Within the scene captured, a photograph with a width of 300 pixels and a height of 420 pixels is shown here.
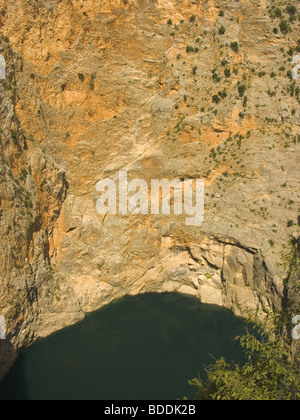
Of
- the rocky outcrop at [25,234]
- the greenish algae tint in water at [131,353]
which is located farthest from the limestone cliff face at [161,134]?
the greenish algae tint in water at [131,353]

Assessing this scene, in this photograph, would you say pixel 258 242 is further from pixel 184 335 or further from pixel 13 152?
pixel 13 152

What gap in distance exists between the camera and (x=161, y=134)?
110 feet

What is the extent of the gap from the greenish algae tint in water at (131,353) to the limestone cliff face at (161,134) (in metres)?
1.62

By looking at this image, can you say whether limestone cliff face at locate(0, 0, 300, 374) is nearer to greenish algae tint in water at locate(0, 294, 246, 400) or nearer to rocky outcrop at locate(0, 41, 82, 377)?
rocky outcrop at locate(0, 41, 82, 377)

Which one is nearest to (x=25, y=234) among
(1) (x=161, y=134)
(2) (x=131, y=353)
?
(2) (x=131, y=353)

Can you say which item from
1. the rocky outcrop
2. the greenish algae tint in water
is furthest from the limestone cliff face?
the greenish algae tint in water

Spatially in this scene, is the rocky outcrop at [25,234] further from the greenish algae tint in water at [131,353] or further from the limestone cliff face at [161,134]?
the greenish algae tint in water at [131,353]

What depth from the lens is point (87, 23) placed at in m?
31.4

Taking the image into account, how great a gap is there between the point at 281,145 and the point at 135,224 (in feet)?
46.6

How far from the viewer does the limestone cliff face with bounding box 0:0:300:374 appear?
31.0 m

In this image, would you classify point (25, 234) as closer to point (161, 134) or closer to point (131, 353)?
point (131, 353)

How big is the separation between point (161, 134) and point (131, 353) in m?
18.2

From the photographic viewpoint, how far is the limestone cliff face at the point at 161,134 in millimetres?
30984
